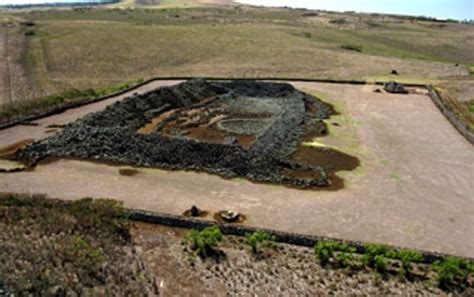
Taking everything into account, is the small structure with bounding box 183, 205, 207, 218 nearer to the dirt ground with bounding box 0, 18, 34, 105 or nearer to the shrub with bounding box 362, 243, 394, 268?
the shrub with bounding box 362, 243, 394, 268

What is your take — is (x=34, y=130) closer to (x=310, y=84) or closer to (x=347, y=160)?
(x=347, y=160)

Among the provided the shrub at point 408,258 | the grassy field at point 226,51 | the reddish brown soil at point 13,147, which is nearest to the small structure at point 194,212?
the shrub at point 408,258

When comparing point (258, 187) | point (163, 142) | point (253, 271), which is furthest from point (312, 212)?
point (163, 142)

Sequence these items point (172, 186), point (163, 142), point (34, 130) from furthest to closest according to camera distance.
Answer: point (34, 130), point (163, 142), point (172, 186)

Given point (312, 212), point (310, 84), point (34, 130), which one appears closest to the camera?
point (312, 212)

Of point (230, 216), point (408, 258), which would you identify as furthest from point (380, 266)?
point (230, 216)
